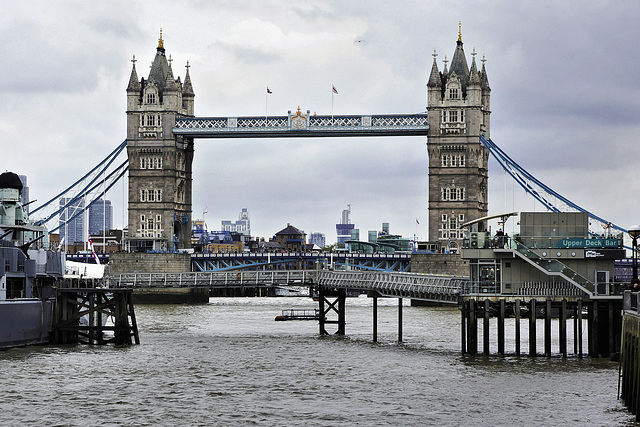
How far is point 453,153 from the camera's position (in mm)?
139625

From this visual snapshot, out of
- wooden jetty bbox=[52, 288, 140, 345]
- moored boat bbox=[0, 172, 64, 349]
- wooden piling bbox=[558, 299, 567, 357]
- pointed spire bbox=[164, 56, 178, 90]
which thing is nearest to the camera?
wooden piling bbox=[558, 299, 567, 357]

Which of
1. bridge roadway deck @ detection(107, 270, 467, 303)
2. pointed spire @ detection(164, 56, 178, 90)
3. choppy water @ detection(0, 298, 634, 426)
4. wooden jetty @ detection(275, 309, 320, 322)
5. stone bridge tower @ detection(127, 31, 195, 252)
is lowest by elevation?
choppy water @ detection(0, 298, 634, 426)

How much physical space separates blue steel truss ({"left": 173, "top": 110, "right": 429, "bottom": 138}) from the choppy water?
2751 inches

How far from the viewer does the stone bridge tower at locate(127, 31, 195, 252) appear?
146 meters

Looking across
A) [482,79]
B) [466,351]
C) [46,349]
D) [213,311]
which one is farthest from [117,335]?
[482,79]

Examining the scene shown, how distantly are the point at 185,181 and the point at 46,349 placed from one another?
89.4 m

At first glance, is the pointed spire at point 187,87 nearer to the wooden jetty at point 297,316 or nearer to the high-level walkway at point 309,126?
the high-level walkway at point 309,126

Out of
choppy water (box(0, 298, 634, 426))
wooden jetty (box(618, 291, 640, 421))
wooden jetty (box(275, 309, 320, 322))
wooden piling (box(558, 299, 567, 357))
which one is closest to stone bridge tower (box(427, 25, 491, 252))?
wooden jetty (box(275, 309, 320, 322))

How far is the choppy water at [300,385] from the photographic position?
1601 inches

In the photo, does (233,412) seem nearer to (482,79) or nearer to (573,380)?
(573,380)

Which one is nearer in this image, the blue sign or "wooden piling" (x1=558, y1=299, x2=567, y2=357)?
"wooden piling" (x1=558, y1=299, x2=567, y2=357)

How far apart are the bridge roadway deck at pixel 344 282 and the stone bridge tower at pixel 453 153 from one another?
47.5 meters

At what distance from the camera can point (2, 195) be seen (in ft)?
221

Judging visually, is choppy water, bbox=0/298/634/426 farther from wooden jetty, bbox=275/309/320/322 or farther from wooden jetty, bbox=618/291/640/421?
wooden jetty, bbox=275/309/320/322
